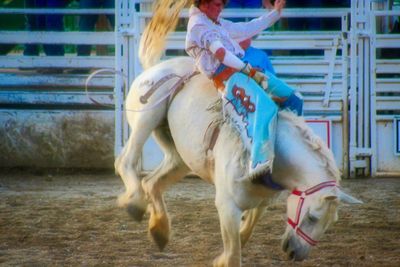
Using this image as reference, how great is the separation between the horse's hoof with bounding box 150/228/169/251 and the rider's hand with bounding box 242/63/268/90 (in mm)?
1329

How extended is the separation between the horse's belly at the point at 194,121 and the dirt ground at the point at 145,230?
24.7 inches

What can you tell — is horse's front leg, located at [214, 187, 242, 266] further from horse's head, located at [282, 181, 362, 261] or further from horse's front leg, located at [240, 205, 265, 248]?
horse's front leg, located at [240, 205, 265, 248]

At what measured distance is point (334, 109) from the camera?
32.4ft

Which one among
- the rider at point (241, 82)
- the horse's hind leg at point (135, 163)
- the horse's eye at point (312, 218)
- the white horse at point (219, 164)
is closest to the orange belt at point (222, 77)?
the rider at point (241, 82)

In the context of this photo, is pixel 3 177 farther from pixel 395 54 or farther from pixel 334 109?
pixel 395 54

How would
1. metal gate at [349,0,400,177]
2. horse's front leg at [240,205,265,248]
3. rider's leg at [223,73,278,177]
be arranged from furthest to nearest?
1. metal gate at [349,0,400,177]
2. horse's front leg at [240,205,265,248]
3. rider's leg at [223,73,278,177]

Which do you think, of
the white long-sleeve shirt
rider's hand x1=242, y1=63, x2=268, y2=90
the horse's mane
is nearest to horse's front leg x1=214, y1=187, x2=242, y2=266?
the horse's mane

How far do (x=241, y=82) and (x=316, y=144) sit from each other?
0.59 m

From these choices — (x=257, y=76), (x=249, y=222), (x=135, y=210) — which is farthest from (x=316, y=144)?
(x=135, y=210)

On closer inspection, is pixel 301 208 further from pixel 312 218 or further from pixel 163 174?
pixel 163 174

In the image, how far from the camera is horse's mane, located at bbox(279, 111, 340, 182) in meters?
5.50

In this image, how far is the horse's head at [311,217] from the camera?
5.34 m

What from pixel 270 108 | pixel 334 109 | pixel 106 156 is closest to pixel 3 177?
pixel 106 156

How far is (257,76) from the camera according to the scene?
19.3ft
